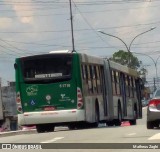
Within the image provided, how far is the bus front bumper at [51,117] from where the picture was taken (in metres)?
24.7

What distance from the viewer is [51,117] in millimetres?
24984

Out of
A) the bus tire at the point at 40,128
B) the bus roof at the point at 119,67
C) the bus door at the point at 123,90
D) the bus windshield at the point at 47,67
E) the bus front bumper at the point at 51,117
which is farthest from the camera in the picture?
the bus door at the point at 123,90

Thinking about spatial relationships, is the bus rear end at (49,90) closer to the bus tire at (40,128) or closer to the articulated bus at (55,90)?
the articulated bus at (55,90)

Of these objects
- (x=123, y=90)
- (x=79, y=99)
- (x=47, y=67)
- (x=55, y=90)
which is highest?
(x=47, y=67)

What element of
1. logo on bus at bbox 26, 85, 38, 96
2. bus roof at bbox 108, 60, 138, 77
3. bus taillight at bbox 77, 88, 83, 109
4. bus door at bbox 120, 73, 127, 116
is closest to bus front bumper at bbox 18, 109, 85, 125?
bus taillight at bbox 77, 88, 83, 109

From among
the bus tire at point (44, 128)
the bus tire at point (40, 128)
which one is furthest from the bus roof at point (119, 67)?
the bus tire at point (40, 128)

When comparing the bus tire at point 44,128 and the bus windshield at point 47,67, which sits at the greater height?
the bus windshield at point 47,67

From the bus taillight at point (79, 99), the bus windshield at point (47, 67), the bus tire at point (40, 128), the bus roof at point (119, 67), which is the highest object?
the bus roof at point (119, 67)

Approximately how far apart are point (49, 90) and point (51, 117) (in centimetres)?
113

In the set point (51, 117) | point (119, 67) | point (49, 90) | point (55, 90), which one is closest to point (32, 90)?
point (49, 90)

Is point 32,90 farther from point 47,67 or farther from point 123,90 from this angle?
point 123,90

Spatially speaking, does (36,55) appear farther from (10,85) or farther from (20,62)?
(10,85)

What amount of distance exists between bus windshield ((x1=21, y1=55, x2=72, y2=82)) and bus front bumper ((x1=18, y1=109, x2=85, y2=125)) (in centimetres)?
140

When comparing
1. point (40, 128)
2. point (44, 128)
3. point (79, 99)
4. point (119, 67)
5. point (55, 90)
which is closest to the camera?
point (79, 99)
